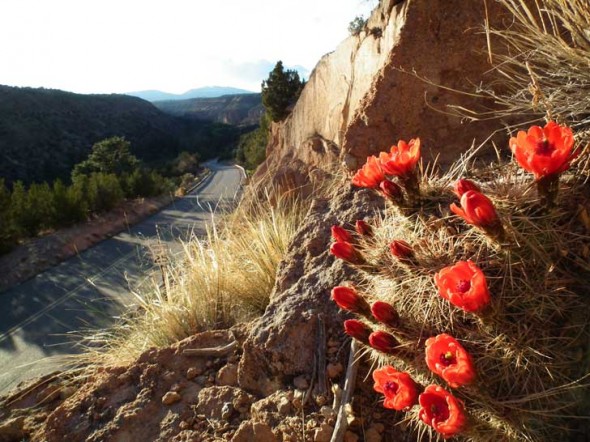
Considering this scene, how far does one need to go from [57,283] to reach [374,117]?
988cm

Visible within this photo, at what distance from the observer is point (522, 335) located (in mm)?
1575

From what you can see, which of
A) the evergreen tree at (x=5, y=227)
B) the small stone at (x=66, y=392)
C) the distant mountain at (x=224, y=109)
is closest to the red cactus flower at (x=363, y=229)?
the small stone at (x=66, y=392)

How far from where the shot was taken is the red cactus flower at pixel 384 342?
5.81 ft

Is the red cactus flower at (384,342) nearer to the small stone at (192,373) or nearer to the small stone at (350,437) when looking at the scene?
the small stone at (350,437)

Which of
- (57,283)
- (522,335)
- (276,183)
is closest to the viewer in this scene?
(522,335)

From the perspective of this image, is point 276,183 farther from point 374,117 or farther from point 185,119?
point 185,119

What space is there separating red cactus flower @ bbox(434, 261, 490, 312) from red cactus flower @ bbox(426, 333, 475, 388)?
135 mm

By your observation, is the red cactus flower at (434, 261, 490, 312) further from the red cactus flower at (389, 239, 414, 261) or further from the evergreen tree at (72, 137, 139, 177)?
the evergreen tree at (72, 137, 139, 177)

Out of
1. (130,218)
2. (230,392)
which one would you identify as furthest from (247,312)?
(130,218)

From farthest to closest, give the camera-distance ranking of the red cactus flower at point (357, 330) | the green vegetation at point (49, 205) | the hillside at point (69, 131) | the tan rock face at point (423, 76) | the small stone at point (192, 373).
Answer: the hillside at point (69, 131), the green vegetation at point (49, 205), the tan rock face at point (423, 76), the small stone at point (192, 373), the red cactus flower at point (357, 330)

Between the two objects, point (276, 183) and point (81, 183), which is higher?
point (276, 183)

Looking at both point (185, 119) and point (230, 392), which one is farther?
point (185, 119)

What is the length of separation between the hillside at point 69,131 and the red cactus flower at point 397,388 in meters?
47.8

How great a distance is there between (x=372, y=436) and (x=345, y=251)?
88 centimetres
